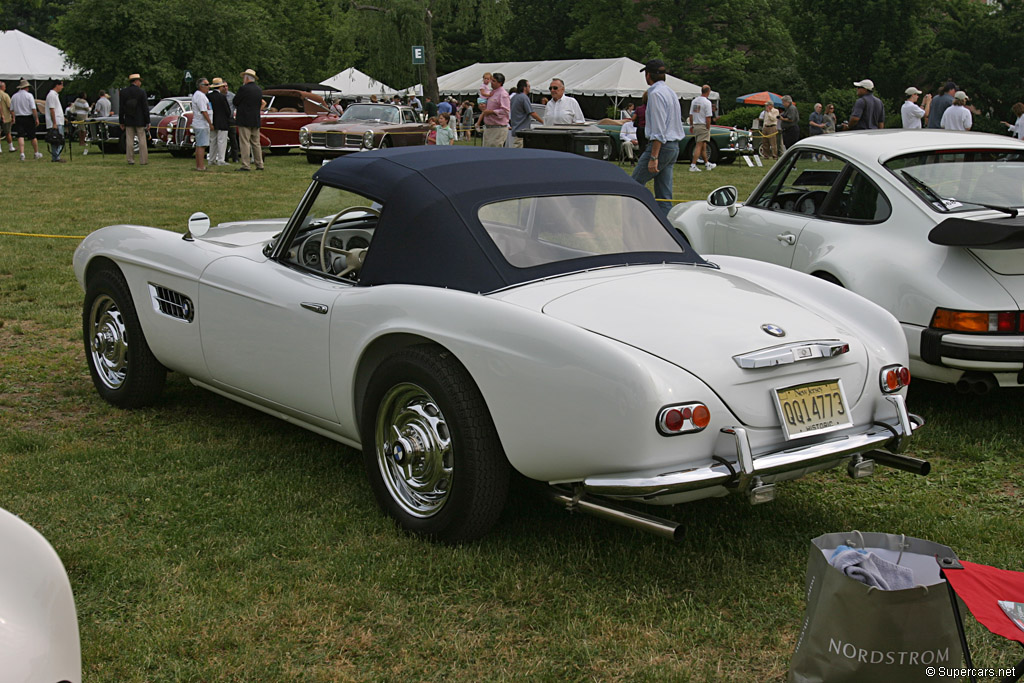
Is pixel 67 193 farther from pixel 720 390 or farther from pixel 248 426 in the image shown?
pixel 720 390

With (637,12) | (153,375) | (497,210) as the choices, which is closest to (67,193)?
(153,375)

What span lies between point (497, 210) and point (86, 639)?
6.98ft

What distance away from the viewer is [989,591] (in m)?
2.39

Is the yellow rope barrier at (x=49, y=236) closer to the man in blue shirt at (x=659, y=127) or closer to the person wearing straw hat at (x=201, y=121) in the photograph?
the man in blue shirt at (x=659, y=127)

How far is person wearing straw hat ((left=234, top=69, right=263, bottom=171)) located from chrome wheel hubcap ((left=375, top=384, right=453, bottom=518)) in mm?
16514

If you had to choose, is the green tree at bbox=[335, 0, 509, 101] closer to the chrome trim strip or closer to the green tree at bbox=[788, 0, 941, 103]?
the green tree at bbox=[788, 0, 941, 103]

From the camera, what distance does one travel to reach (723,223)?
6.93 m

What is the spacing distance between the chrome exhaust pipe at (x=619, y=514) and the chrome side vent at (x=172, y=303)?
219 centimetres

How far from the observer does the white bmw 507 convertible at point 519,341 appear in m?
3.32

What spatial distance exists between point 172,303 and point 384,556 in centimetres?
199

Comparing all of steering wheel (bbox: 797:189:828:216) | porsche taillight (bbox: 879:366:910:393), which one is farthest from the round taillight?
steering wheel (bbox: 797:189:828:216)

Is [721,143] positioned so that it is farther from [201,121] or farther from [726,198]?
[726,198]

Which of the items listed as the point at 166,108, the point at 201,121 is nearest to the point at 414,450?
the point at 201,121

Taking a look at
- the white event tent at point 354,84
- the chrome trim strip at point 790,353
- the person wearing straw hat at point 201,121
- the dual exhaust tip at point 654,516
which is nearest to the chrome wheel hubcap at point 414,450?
the dual exhaust tip at point 654,516
